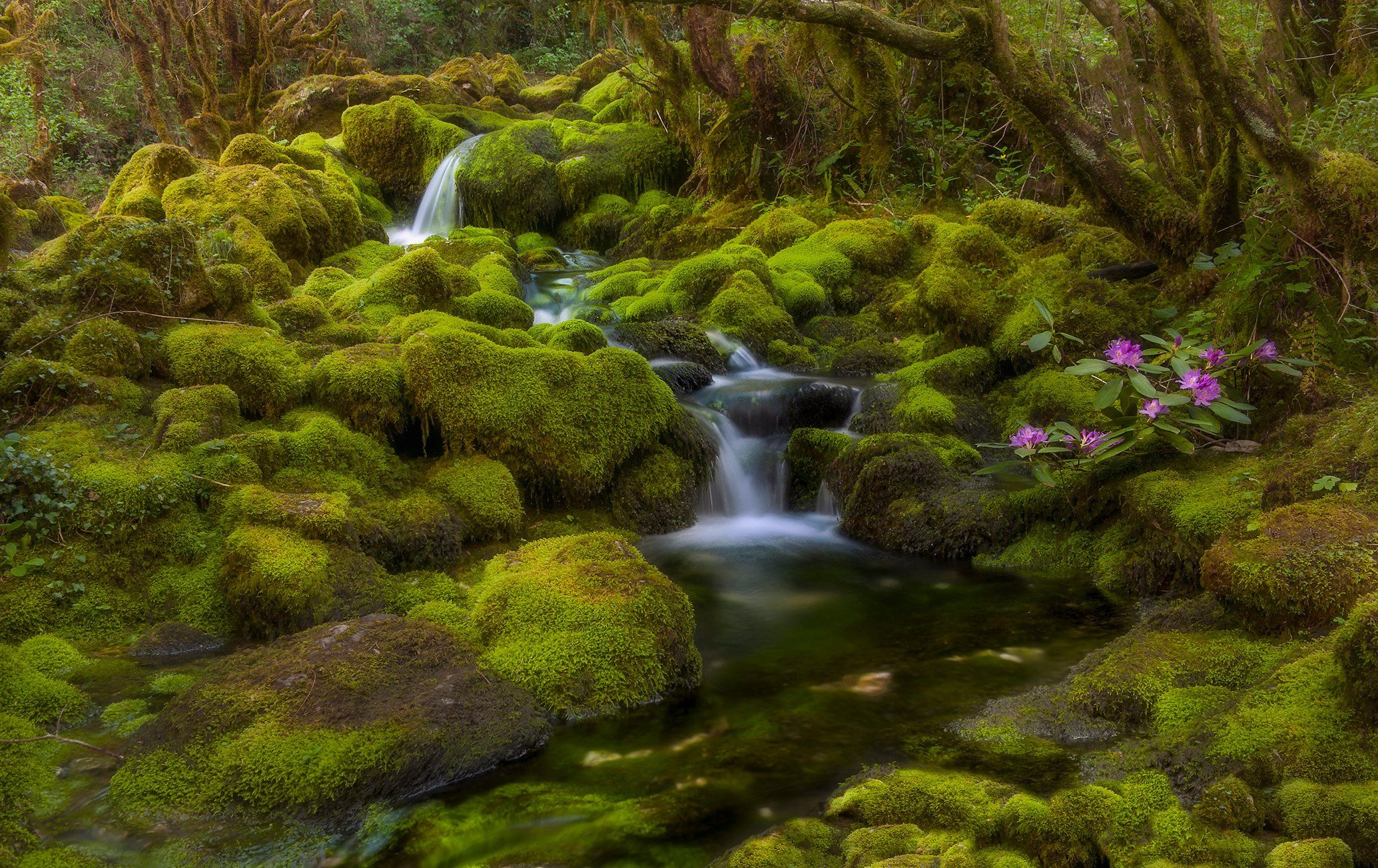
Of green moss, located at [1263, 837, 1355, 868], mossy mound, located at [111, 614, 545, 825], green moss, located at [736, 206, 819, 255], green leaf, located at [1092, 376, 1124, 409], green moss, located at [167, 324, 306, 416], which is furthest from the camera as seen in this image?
green moss, located at [736, 206, 819, 255]

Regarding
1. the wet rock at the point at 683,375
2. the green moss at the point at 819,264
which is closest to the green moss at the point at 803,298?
the green moss at the point at 819,264

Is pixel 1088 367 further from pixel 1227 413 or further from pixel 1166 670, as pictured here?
pixel 1166 670

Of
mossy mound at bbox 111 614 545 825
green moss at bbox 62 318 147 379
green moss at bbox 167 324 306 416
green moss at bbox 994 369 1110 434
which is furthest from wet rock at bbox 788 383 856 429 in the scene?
green moss at bbox 62 318 147 379

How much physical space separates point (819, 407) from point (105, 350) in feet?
18.8

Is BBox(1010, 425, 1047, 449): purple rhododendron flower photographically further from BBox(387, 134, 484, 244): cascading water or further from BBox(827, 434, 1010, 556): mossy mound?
BBox(387, 134, 484, 244): cascading water

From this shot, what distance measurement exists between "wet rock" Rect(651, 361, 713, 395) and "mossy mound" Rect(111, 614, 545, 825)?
188 inches

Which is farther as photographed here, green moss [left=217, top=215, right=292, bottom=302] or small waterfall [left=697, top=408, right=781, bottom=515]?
green moss [left=217, top=215, right=292, bottom=302]

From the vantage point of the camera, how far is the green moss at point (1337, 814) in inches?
94.5

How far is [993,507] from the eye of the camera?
6332 millimetres

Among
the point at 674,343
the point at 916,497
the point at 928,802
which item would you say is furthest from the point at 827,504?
the point at 928,802

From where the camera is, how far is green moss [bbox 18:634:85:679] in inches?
166

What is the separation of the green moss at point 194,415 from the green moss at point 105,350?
1.40 feet

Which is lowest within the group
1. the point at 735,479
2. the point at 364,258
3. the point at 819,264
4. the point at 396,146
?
the point at 735,479

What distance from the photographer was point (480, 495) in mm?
6031
